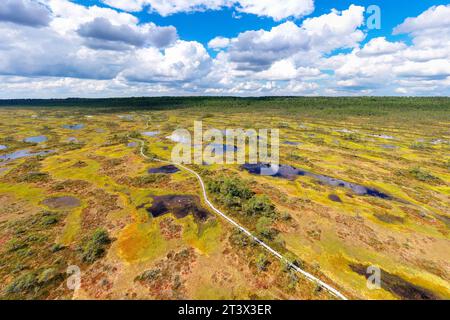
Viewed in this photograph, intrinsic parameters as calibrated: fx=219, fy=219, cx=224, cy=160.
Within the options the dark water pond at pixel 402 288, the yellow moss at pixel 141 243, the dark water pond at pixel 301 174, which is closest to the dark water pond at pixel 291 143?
the dark water pond at pixel 301 174

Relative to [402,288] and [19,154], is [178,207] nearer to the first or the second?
[402,288]

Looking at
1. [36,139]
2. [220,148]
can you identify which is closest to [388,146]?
[220,148]

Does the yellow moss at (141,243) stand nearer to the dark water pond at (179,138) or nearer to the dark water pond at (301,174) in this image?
the dark water pond at (301,174)

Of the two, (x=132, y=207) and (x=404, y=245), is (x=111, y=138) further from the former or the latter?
(x=404, y=245)

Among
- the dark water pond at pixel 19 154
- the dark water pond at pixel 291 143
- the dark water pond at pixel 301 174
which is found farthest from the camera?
the dark water pond at pixel 291 143

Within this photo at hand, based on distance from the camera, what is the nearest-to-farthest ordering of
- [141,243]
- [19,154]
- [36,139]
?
1. [141,243]
2. [19,154]
3. [36,139]

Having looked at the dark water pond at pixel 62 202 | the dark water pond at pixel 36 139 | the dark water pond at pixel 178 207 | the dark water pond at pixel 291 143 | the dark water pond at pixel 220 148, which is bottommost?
the dark water pond at pixel 178 207
